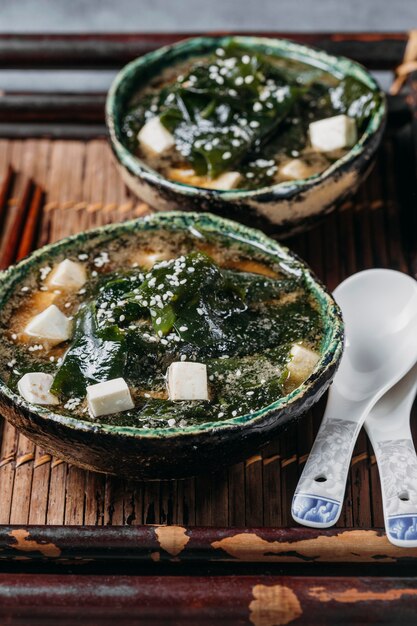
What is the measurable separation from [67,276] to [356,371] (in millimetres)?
826

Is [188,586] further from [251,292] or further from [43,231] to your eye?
[43,231]

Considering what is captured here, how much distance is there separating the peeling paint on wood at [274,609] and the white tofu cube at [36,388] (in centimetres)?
64

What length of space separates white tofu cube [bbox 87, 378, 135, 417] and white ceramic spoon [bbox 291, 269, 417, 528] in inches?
18.9

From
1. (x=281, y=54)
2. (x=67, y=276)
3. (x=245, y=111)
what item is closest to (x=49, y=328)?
(x=67, y=276)

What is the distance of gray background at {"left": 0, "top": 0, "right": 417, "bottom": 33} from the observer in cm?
436

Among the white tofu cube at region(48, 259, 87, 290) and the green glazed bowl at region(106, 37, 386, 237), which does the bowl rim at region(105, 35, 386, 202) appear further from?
the white tofu cube at region(48, 259, 87, 290)

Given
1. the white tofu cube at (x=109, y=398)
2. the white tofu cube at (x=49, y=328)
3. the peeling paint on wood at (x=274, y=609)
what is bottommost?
the peeling paint on wood at (x=274, y=609)

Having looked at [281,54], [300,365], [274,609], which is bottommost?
[274,609]

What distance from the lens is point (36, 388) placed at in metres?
2.09

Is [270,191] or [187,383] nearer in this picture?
[187,383]

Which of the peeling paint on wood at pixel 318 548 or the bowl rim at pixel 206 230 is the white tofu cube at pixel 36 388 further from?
the peeling paint on wood at pixel 318 548

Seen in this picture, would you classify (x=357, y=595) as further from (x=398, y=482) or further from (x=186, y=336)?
(x=186, y=336)

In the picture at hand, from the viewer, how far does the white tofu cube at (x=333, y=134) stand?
288 cm

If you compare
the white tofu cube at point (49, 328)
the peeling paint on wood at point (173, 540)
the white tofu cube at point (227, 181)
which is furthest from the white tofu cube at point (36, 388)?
the white tofu cube at point (227, 181)
